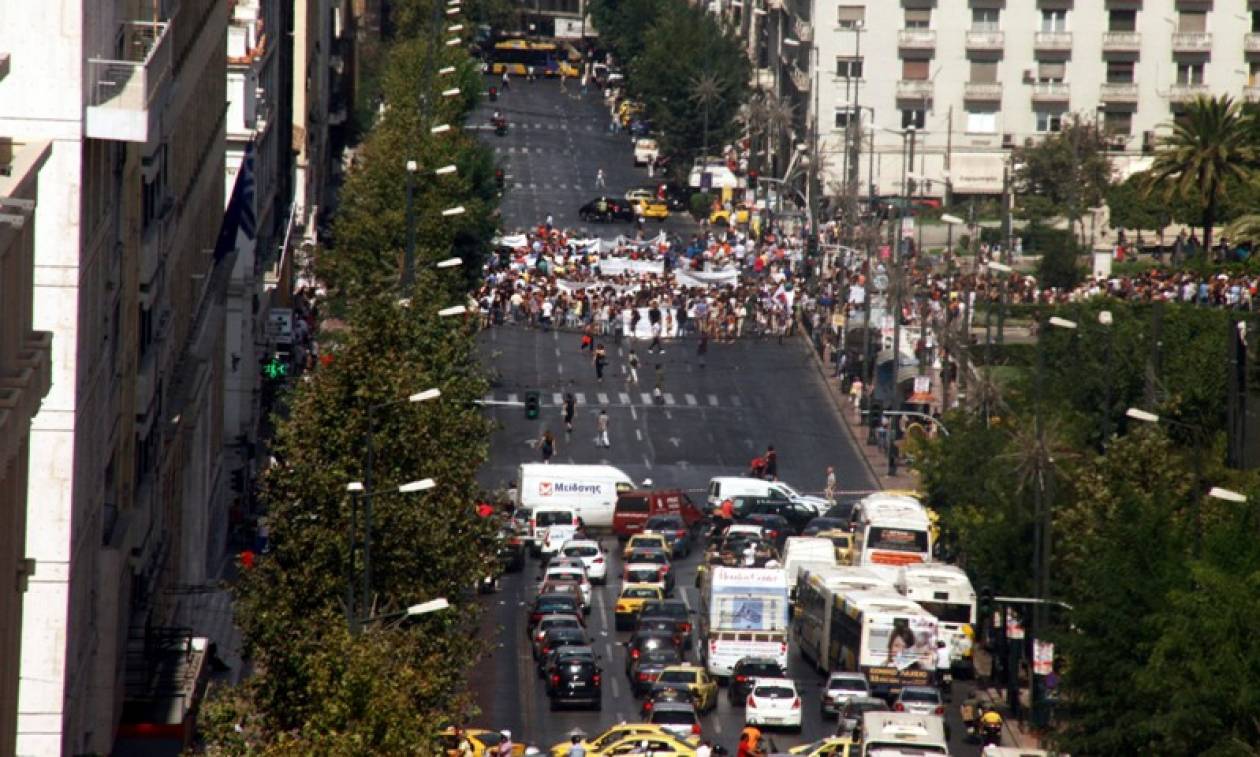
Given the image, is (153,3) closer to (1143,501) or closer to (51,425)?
(51,425)

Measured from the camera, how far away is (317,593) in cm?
6244

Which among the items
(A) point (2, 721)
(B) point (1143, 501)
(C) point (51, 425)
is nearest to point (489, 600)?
(B) point (1143, 501)

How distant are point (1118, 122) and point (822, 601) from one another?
8868 cm

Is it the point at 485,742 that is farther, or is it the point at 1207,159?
the point at 1207,159

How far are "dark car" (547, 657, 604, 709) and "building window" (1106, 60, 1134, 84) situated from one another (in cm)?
9571

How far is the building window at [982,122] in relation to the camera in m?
166

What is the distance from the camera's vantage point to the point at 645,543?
304 ft

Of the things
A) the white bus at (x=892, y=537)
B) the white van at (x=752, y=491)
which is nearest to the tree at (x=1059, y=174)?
the white van at (x=752, y=491)

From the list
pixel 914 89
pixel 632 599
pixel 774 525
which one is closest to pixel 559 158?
pixel 914 89

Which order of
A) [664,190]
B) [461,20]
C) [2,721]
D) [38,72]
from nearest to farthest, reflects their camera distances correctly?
[2,721] → [38,72] → [664,190] → [461,20]

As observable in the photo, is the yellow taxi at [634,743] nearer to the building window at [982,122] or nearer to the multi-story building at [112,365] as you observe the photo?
the multi-story building at [112,365]

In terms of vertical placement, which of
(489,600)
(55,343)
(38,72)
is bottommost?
(489,600)

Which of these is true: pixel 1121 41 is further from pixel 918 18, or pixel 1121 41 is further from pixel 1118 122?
pixel 918 18

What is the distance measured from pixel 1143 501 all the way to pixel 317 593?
56.6 ft
